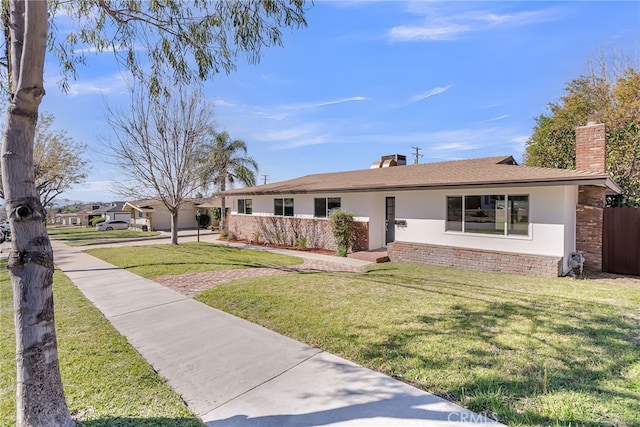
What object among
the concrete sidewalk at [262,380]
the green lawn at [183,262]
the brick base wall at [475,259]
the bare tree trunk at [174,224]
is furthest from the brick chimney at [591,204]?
the bare tree trunk at [174,224]

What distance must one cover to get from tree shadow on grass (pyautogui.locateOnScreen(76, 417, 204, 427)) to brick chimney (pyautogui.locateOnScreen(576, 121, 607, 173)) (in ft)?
40.0

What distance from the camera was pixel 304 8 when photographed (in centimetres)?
430

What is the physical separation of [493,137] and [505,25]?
16.3m

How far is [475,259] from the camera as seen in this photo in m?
9.98

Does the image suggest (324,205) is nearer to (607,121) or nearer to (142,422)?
(142,422)

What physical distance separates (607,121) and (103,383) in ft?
72.7

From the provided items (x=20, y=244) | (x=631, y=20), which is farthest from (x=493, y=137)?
(x=20, y=244)

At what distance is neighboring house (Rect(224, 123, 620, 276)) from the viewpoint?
8.82 meters

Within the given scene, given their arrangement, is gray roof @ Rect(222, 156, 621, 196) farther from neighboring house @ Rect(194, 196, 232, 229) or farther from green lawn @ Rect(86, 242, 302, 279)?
neighboring house @ Rect(194, 196, 232, 229)

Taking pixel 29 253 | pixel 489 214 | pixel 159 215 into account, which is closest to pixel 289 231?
pixel 489 214

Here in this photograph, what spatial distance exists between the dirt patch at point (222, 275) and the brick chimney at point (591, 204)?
274 inches

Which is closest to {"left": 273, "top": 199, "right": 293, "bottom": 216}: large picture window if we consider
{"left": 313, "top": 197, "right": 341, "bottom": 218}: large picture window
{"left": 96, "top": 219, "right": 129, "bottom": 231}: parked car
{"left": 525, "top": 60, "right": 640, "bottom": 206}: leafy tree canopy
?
{"left": 313, "top": 197, "right": 341, "bottom": 218}: large picture window

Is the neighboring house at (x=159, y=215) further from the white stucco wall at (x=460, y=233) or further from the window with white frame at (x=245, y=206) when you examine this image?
the white stucco wall at (x=460, y=233)

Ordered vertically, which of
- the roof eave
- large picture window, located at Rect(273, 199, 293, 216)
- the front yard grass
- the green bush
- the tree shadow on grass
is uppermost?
the roof eave
